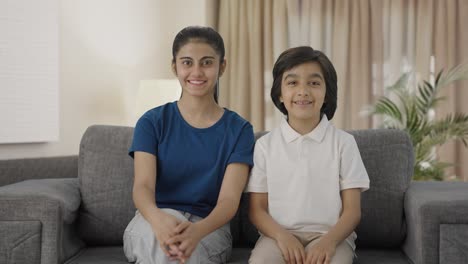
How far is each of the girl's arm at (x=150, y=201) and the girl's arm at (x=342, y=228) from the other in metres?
0.43

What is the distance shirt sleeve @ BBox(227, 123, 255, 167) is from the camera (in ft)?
7.80

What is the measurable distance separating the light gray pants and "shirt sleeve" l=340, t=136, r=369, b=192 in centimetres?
44

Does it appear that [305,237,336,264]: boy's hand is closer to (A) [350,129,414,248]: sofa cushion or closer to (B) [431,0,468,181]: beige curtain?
(A) [350,129,414,248]: sofa cushion

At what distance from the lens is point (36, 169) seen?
11.2 ft

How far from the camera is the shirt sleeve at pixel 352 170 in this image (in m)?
2.30

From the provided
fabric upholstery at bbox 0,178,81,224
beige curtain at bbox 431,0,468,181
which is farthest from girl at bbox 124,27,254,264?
beige curtain at bbox 431,0,468,181

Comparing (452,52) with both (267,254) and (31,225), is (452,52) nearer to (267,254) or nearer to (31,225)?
(267,254)

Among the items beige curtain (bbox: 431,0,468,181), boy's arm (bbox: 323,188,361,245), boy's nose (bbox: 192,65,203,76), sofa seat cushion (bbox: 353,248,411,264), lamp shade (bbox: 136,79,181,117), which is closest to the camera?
boy's arm (bbox: 323,188,361,245)

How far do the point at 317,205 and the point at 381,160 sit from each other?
359 mm

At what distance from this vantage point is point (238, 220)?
2.56 meters

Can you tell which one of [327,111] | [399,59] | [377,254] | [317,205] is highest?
[399,59]

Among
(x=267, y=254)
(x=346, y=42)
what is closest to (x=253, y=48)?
(x=346, y=42)

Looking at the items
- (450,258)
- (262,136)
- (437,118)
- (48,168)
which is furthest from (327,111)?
(437,118)

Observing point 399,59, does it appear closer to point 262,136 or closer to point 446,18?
point 446,18
